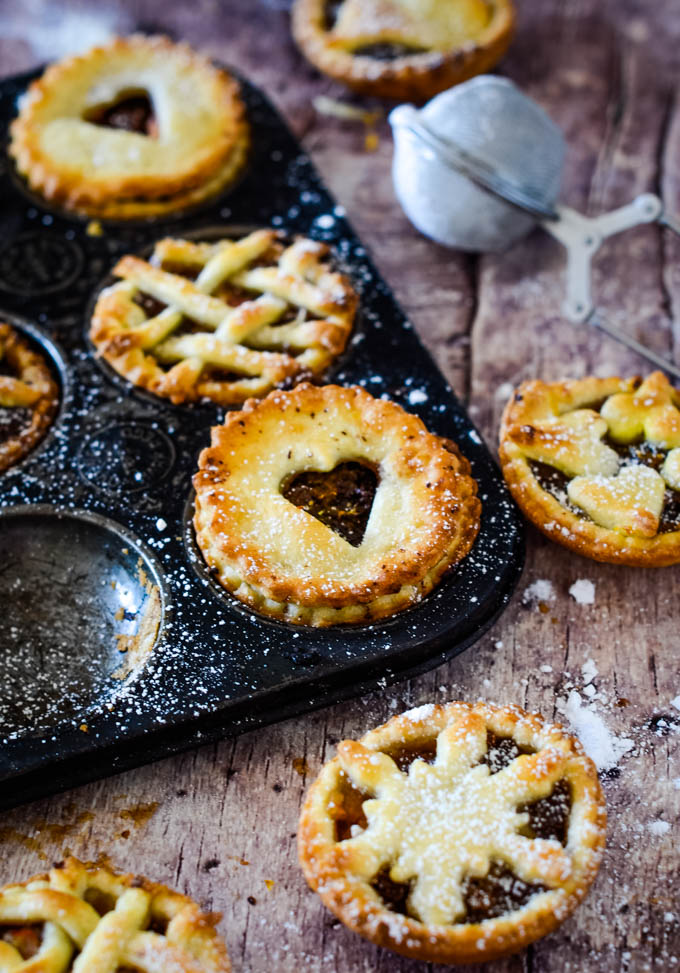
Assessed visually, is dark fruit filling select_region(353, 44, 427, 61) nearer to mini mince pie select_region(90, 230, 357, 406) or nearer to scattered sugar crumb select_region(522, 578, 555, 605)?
mini mince pie select_region(90, 230, 357, 406)

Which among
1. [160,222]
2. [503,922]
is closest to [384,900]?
[503,922]

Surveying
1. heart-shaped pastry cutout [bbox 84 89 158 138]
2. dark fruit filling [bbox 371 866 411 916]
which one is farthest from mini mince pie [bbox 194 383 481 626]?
heart-shaped pastry cutout [bbox 84 89 158 138]

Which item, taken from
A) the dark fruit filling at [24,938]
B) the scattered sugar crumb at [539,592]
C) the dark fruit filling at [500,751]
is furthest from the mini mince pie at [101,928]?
the scattered sugar crumb at [539,592]

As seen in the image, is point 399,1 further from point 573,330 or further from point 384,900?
point 384,900

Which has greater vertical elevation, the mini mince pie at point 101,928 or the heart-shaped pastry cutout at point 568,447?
the heart-shaped pastry cutout at point 568,447

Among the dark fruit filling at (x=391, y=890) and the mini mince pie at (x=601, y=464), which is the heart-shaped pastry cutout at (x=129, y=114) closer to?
the mini mince pie at (x=601, y=464)

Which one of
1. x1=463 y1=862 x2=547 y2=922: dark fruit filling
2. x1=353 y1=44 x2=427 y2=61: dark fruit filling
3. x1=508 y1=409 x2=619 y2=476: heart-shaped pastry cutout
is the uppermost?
x1=353 y1=44 x2=427 y2=61: dark fruit filling
